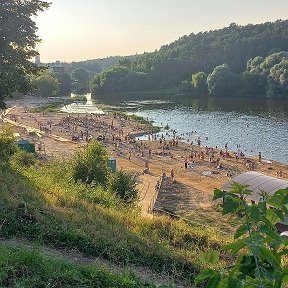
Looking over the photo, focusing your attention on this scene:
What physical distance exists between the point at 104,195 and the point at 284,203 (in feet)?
48.6

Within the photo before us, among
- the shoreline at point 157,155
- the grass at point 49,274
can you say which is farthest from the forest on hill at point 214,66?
the grass at point 49,274

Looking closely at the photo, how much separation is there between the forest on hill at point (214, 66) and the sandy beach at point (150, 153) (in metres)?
48.8

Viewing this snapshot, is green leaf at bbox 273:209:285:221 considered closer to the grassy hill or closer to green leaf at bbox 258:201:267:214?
green leaf at bbox 258:201:267:214

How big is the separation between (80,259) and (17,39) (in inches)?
518

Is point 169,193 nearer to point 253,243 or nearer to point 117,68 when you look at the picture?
point 253,243

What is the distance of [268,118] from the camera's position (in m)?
73.2

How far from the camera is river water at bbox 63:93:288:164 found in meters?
54.6

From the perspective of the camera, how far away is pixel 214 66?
14050 cm

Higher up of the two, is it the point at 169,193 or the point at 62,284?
the point at 62,284

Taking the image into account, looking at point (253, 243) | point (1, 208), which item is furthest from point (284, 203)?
point (1, 208)

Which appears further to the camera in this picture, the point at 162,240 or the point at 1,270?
the point at 162,240

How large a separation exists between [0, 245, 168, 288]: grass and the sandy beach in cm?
2134

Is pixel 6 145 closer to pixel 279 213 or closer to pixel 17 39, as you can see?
pixel 17 39

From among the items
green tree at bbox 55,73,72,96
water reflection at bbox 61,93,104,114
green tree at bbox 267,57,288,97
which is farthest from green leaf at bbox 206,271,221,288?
green tree at bbox 55,73,72,96
